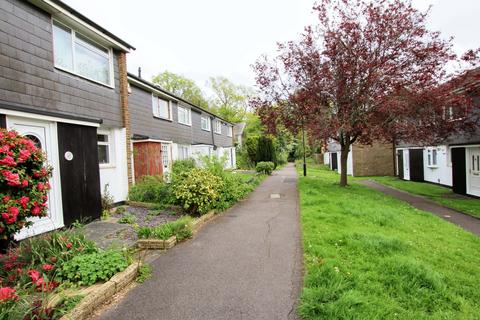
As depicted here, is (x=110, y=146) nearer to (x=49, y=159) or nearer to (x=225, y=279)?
(x=49, y=159)

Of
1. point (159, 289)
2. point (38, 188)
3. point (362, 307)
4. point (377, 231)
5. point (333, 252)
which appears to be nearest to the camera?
point (362, 307)

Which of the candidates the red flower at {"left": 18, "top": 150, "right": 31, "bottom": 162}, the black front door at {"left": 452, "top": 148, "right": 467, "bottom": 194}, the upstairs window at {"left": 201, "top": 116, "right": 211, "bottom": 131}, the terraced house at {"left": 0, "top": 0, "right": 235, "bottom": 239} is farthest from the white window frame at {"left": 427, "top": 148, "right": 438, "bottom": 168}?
the red flower at {"left": 18, "top": 150, "right": 31, "bottom": 162}

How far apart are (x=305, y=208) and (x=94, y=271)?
6.57 metres

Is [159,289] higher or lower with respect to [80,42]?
lower

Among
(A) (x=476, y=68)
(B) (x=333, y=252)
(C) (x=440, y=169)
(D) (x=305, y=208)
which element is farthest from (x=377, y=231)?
(C) (x=440, y=169)

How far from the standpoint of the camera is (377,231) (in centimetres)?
637

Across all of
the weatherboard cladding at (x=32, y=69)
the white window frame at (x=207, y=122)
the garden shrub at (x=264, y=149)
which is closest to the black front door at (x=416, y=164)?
the garden shrub at (x=264, y=149)

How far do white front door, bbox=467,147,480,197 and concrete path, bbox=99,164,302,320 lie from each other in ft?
41.1

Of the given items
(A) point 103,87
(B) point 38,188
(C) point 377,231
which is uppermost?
(A) point 103,87

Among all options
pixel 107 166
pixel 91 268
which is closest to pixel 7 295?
pixel 91 268

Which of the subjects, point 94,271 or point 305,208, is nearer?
point 94,271

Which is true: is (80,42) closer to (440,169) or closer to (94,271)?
(94,271)

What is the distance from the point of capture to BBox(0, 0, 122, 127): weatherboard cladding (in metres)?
5.96

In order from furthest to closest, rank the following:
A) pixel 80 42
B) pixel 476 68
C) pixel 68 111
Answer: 1. pixel 476 68
2. pixel 80 42
3. pixel 68 111
